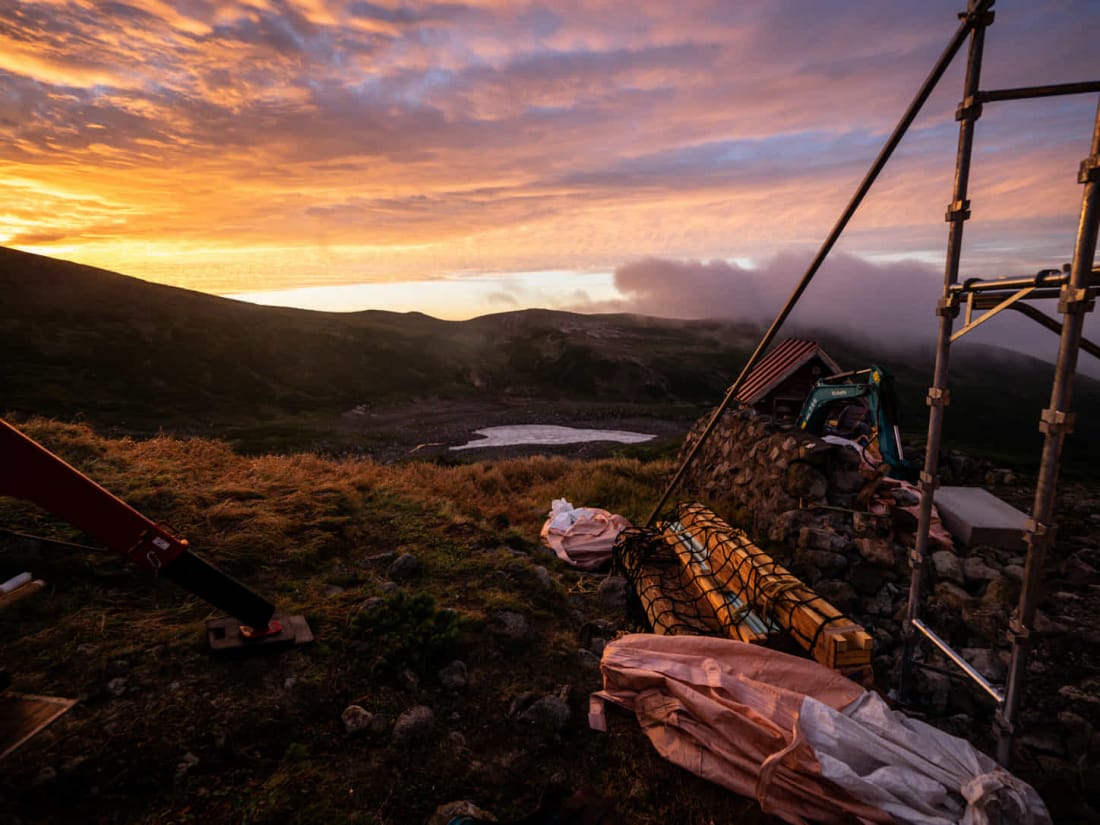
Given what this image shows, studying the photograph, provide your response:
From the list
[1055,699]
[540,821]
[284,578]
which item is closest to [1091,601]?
[1055,699]

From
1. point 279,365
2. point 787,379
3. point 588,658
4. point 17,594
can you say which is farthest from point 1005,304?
point 279,365

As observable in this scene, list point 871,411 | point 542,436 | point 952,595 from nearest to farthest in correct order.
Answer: point 952,595 < point 871,411 < point 542,436

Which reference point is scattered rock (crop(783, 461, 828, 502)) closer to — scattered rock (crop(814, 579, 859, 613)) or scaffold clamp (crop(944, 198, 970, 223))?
scattered rock (crop(814, 579, 859, 613))

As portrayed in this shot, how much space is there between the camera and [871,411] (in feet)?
34.6

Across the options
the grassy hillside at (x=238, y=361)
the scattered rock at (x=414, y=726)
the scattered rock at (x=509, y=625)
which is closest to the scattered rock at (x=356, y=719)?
the scattered rock at (x=414, y=726)

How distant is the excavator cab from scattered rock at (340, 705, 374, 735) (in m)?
9.23

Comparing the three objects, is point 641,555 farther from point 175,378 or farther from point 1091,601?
point 175,378

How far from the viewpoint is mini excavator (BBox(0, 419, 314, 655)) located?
368 centimetres

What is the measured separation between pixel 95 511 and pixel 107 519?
0.09 m

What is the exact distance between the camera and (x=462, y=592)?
7.14m

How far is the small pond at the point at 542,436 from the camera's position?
37094mm

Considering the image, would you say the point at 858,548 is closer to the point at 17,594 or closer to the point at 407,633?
the point at 407,633

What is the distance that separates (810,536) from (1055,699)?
342 cm

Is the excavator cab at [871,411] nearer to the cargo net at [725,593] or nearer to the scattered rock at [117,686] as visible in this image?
the cargo net at [725,593]
